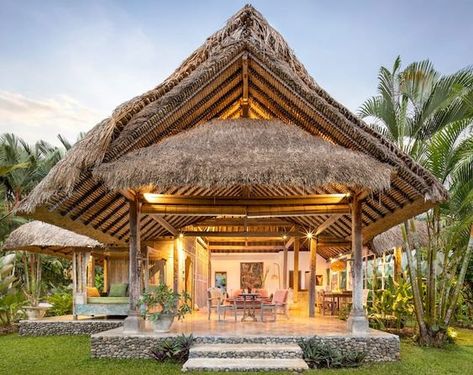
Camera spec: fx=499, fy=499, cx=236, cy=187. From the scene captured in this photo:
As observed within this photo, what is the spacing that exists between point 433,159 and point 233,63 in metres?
4.28

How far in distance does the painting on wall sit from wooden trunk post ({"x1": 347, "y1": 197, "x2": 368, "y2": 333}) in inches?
450

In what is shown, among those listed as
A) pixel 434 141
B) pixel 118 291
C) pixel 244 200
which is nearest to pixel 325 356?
pixel 244 200

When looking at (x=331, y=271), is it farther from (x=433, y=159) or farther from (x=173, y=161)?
(x=173, y=161)

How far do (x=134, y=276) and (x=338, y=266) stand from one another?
11556 millimetres

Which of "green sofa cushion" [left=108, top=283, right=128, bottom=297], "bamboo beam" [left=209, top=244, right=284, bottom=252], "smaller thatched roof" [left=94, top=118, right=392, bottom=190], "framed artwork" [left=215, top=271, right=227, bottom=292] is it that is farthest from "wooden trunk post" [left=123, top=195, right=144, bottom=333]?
"framed artwork" [left=215, top=271, right=227, bottom=292]

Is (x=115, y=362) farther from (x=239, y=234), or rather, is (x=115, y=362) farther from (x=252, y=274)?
(x=252, y=274)

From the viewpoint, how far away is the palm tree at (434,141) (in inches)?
373

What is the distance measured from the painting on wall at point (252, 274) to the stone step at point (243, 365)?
13018 millimetres

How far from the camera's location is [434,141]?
961 centimetres

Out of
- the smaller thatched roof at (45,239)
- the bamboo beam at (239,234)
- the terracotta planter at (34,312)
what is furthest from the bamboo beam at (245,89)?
the terracotta planter at (34,312)

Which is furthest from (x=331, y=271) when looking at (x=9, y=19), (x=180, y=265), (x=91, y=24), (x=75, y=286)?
(x=9, y=19)

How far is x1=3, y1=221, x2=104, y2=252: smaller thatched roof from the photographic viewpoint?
1372cm

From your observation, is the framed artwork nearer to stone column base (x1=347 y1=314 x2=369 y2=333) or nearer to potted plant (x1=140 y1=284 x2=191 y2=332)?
potted plant (x1=140 y1=284 x2=191 y2=332)

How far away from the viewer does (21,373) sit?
7.19 metres
